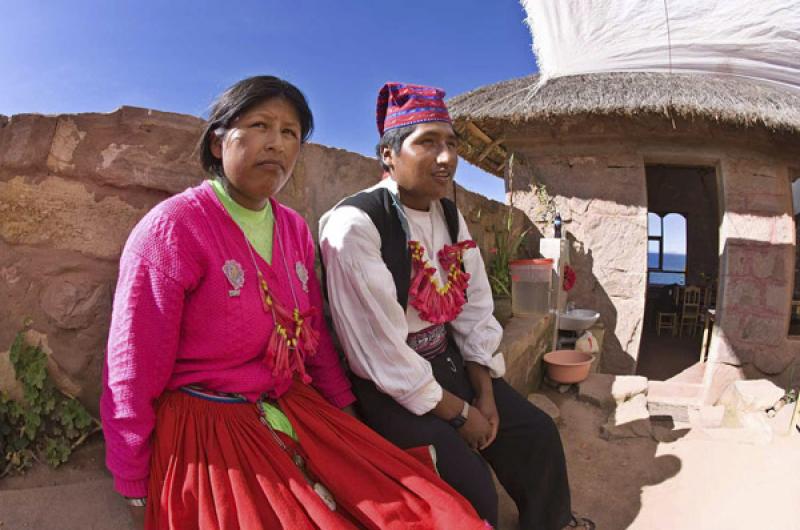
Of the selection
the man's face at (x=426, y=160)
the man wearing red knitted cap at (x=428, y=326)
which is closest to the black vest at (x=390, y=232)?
the man wearing red knitted cap at (x=428, y=326)

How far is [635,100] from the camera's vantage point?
5293 mm

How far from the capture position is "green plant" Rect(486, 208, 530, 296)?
175 inches

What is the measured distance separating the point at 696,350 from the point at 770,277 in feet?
10.7

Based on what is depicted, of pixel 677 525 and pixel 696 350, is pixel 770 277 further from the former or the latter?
pixel 677 525

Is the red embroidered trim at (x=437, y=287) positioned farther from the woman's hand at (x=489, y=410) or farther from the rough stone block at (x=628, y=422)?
the rough stone block at (x=628, y=422)

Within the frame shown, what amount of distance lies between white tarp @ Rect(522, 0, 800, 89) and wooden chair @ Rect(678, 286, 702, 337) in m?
4.80

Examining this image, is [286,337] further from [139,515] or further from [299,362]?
[139,515]

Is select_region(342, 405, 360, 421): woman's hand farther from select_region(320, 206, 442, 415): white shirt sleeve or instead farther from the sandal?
the sandal

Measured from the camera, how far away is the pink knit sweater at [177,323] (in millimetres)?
1080

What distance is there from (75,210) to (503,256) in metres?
3.90

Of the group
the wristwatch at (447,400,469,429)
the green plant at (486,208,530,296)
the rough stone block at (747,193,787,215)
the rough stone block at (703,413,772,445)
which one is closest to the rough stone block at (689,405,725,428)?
the rough stone block at (703,413,772,445)

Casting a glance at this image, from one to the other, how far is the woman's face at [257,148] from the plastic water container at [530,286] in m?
3.43

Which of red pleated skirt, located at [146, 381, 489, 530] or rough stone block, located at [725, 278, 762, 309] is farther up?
rough stone block, located at [725, 278, 762, 309]

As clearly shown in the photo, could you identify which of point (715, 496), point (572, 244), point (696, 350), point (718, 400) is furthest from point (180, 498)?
point (696, 350)
